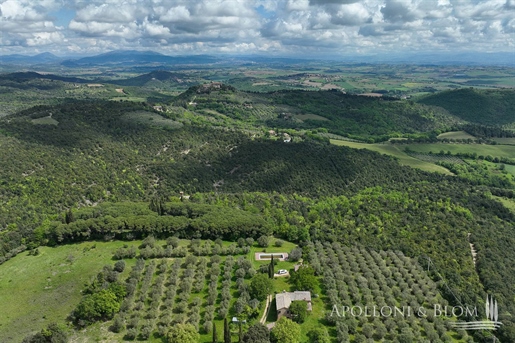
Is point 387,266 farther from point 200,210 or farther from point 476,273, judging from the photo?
point 200,210

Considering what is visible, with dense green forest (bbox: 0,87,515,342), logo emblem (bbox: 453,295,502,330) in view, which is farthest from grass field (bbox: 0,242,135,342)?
logo emblem (bbox: 453,295,502,330)

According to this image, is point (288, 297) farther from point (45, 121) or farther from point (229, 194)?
point (45, 121)

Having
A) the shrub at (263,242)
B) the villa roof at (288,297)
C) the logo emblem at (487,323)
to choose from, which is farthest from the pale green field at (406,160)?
the villa roof at (288,297)

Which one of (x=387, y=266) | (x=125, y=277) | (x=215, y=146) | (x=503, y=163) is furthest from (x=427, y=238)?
(x=503, y=163)

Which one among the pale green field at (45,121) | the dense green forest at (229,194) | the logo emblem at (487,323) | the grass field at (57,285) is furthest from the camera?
the pale green field at (45,121)

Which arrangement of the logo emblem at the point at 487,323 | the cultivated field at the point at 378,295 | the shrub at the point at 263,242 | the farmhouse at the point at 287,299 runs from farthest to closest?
the shrub at the point at 263,242 → the logo emblem at the point at 487,323 → the farmhouse at the point at 287,299 → the cultivated field at the point at 378,295

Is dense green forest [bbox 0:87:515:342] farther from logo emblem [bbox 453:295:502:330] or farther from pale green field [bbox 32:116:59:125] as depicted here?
logo emblem [bbox 453:295:502:330]

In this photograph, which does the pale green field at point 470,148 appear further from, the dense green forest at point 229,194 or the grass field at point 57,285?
the grass field at point 57,285

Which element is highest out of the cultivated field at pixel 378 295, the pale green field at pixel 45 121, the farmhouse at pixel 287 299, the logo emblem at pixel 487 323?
the pale green field at pixel 45 121
